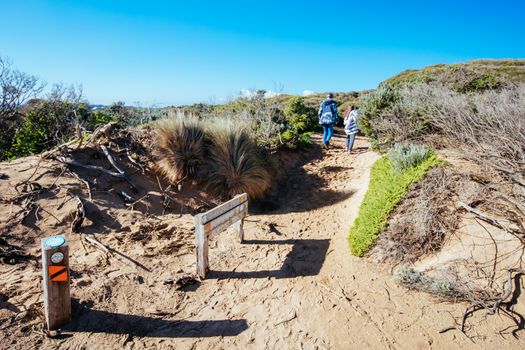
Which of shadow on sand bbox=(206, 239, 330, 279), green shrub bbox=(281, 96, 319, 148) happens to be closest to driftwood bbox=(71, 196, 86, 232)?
shadow on sand bbox=(206, 239, 330, 279)

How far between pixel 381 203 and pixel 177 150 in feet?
15.1

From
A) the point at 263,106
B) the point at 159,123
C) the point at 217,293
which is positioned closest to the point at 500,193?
the point at 217,293

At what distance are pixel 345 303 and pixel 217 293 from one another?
1746 millimetres

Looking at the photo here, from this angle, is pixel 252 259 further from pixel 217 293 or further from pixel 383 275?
pixel 383 275

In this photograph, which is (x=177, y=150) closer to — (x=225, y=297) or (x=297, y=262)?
(x=297, y=262)

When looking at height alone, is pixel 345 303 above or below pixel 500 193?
below

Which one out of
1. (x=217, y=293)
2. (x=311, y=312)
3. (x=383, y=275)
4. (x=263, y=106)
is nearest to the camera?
(x=311, y=312)

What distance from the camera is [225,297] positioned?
13.6ft

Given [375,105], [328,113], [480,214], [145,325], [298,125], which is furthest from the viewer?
[298,125]

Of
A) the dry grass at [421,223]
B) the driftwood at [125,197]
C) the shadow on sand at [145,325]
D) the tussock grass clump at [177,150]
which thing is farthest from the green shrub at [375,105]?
the shadow on sand at [145,325]

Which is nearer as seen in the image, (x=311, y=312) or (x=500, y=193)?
(x=311, y=312)

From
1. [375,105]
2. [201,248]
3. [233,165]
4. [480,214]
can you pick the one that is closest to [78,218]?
[201,248]

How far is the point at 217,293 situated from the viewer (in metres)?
4.23

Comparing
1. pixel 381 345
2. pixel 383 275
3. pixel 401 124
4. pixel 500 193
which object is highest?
pixel 401 124
